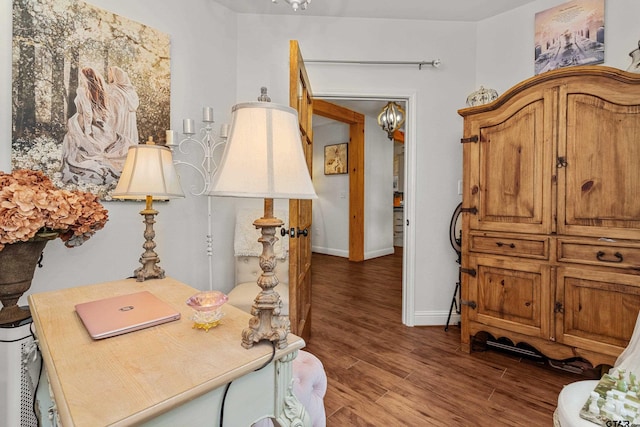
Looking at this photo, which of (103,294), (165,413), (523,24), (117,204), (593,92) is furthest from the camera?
(523,24)

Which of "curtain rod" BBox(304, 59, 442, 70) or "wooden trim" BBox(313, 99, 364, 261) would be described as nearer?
"curtain rod" BBox(304, 59, 442, 70)

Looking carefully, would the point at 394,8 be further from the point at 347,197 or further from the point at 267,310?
the point at 347,197

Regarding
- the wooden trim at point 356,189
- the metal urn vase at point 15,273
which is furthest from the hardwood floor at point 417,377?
the wooden trim at point 356,189

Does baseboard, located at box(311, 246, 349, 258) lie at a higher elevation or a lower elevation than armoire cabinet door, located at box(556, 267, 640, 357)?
lower

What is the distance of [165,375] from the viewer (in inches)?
26.7

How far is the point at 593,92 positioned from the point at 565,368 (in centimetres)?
176

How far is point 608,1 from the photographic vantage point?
2.15 m

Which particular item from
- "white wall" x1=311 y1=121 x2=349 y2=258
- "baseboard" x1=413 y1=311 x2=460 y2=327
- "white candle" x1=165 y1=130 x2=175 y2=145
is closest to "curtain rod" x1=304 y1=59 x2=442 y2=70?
"white candle" x1=165 y1=130 x2=175 y2=145

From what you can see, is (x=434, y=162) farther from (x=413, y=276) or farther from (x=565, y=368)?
(x=565, y=368)

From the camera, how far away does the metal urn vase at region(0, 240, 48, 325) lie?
1.09 meters

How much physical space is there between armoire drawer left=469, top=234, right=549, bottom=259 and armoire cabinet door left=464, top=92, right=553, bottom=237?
58 millimetres

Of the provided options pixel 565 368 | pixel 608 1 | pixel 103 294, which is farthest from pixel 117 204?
pixel 608 1

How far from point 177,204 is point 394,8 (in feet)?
7.67

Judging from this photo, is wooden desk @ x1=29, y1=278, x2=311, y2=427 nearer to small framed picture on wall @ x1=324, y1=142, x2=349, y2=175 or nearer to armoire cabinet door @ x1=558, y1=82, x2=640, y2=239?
armoire cabinet door @ x1=558, y1=82, x2=640, y2=239
